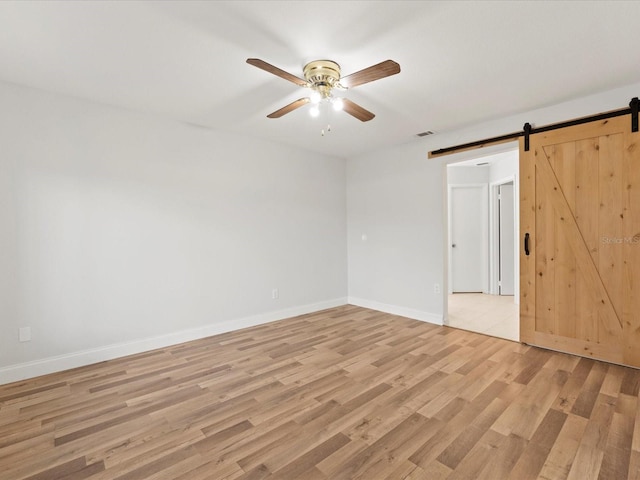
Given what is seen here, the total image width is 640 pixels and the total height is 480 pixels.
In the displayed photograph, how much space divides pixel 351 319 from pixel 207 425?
2763 mm

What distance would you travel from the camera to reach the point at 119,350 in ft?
10.6

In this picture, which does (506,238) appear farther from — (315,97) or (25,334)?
(25,334)

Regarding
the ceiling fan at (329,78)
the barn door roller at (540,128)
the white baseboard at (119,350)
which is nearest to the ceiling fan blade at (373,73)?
the ceiling fan at (329,78)

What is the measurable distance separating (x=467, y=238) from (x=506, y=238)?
71 centimetres

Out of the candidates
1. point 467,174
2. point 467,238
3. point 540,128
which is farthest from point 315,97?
point 467,238

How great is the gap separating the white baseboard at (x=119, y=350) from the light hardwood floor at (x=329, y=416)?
0.35 ft

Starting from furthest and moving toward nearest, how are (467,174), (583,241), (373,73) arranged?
(467,174), (583,241), (373,73)

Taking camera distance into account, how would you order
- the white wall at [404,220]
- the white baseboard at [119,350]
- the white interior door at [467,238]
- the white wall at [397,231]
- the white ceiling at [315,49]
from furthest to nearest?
the white interior door at [467,238]
the white wall at [397,231]
the white wall at [404,220]
the white baseboard at [119,350]
the white ceiling at [315,49]

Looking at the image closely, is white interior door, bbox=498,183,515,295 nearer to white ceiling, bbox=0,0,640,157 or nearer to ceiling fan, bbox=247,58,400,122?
white ceiling, bbox=0,0,640,157

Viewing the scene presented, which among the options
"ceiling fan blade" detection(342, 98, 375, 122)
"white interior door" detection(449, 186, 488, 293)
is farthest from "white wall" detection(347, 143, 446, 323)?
"white interior door" detection(449, 186, 488, 293)

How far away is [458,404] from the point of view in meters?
2.27

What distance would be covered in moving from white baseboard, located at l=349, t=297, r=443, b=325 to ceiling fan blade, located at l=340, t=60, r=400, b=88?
3.32 meters

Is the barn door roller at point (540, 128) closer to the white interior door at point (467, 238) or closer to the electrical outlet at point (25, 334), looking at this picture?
the white interior door at point (467, 238)

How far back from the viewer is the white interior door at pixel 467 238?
6348mm
